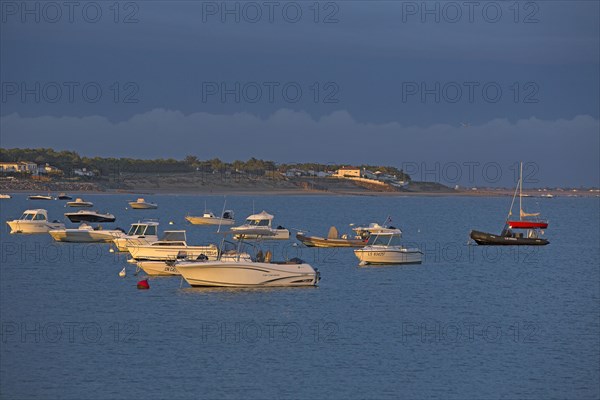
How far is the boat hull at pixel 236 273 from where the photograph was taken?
51.8 m

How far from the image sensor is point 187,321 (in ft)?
146

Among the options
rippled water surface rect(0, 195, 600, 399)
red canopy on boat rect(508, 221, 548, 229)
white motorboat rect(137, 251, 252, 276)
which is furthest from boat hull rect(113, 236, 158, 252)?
red canopy on boat rect(508, 221, 548, 229)

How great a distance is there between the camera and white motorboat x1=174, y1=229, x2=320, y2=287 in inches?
2041

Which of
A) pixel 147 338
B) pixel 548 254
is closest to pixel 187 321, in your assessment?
pixel 147 338

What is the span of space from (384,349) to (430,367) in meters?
3.44

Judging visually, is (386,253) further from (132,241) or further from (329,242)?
(329,242)

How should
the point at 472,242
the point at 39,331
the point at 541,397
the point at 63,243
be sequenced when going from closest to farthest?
the point at 541,397 → the point at 39,331 → the point at 63,243 → the point at 472,242

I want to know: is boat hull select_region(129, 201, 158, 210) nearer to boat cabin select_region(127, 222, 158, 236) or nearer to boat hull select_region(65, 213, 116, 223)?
boat hull select_region(65, 213, 116, 223)

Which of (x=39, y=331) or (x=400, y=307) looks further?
(x=400, y=307)

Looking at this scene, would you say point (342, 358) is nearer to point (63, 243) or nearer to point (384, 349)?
point (384, 349)

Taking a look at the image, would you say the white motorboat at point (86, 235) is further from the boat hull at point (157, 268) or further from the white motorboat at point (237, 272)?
the white motorboat at point (237, 272)

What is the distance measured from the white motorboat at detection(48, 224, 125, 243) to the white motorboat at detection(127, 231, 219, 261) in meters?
23.6

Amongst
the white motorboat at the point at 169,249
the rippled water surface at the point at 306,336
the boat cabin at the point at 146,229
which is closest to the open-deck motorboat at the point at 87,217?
the boat cabin at the point at 146,229

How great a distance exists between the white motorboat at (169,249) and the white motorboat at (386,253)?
455 inches
